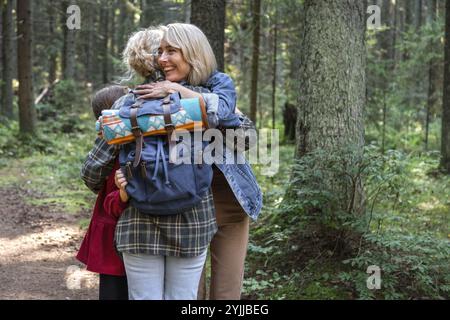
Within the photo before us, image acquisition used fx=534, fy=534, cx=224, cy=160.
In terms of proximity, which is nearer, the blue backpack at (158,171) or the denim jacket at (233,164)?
the blue backpack at (158,171)

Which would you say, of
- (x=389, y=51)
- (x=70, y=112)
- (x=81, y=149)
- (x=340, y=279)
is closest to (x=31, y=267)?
(x=340, y=279)

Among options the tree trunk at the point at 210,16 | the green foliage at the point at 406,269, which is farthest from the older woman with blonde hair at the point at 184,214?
the tree trunk at the point at 210,16

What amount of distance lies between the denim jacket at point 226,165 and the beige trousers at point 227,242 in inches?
3.2

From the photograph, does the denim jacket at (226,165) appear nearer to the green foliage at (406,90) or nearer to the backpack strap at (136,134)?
the backpack strap at (136,134)

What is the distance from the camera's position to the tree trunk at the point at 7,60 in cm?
1880

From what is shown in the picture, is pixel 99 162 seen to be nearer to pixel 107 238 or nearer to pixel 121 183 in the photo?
pixel 121 183

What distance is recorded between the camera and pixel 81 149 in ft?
51.9

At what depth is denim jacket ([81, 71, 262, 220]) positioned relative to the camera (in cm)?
287

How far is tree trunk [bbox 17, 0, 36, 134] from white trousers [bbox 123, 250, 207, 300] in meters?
13.8

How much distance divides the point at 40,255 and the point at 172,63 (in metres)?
4.35

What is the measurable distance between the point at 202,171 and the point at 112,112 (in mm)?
549

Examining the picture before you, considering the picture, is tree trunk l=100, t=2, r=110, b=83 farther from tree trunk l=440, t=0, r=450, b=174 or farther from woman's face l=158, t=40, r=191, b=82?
woman's face l=158, t=40, r=191, b=82

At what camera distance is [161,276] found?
2822 mm
